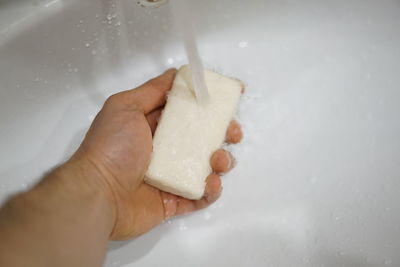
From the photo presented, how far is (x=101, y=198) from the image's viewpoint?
0.66m

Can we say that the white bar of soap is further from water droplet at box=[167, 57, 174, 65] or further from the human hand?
water droplet at box=[167, 57, 174, 65]

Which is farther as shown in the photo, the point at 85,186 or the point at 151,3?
the point at 151,3

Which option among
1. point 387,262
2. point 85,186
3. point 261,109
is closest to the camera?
point 85,186

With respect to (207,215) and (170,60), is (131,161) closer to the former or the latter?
(207,215)

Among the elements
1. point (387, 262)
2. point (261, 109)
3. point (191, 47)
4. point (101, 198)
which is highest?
point (191, 47)

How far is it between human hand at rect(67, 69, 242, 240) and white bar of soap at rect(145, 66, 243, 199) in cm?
2

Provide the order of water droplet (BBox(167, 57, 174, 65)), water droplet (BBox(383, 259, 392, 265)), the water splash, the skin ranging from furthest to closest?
water droplet (BBox(167, 57, 174, 65)) → water droplet (BBox(383, 259, 392, 265)) → the water splash → the skin

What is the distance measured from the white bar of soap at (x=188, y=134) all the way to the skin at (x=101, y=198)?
0.9 inches

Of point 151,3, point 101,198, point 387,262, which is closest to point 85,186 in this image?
point 101,198

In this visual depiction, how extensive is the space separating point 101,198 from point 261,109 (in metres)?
0.42

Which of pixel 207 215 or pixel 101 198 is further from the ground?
pixel 101 198

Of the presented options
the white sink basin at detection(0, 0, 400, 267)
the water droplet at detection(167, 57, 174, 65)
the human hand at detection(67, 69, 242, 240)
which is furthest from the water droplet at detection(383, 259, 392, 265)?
the water droplet at detection(167, 57, 174, 65)

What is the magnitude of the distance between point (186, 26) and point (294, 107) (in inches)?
14.1

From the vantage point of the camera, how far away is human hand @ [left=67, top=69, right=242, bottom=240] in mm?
699
